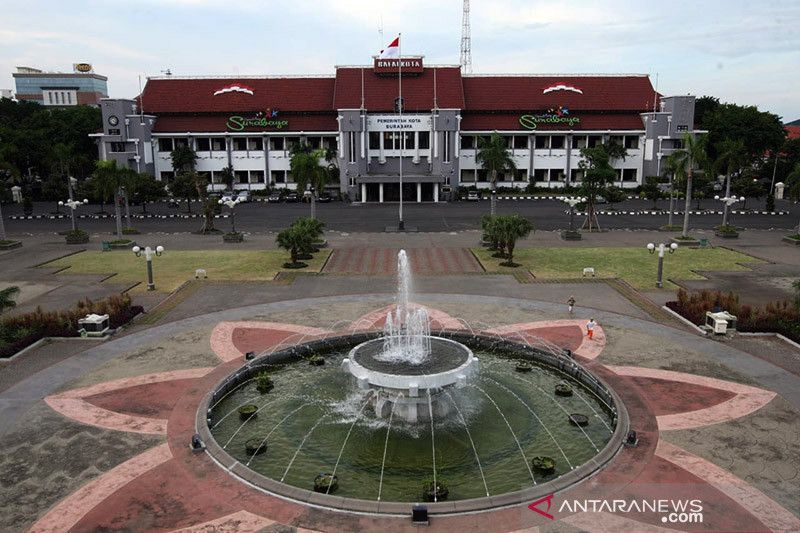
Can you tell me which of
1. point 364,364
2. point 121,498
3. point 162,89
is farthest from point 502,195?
point 121,498

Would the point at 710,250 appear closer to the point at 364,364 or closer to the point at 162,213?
the point at 364,364

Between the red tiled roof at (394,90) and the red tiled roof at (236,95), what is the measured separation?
14.1ft

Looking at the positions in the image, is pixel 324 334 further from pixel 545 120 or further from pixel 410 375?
pixel 545 120

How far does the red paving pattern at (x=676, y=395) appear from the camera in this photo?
60.2 ft

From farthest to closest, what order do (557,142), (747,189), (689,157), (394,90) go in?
(557,142), (394,90), (747,189), (689,157)

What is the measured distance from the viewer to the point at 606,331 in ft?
85.7

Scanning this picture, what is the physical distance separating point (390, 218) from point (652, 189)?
32.8 metres

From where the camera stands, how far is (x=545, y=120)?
279ft

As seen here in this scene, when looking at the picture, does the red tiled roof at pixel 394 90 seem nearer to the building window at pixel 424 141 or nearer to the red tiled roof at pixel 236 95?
the building window at pixel 424 141

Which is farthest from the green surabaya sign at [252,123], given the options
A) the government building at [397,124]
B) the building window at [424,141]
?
the building window at [424,141]

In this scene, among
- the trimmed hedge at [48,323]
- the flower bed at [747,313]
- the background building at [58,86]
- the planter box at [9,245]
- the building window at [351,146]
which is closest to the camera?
the trimmed hedge at [48,323]

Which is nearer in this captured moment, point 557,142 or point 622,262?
point 622,262

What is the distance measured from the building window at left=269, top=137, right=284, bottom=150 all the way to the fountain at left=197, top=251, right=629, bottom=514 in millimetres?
67332

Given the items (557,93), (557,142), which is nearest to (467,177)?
(557,142)
